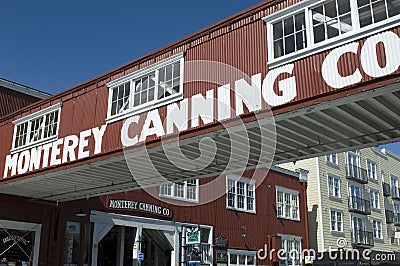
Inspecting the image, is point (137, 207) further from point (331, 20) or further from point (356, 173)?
point (356, 173)

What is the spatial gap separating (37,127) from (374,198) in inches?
1361

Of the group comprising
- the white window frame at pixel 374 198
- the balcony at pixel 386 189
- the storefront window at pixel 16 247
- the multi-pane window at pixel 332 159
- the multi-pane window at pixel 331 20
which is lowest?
the storefront window at pixel 16 247

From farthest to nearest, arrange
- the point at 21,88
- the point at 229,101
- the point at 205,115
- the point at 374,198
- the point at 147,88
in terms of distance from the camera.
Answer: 1. the point at 374,198
2. the point at 21,88
3. the point at 147,88
4. the point at 205,115
5. the point at 229,101

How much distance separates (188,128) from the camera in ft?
38.3

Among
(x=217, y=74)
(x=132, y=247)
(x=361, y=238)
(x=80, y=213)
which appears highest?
(x=217, y=74)

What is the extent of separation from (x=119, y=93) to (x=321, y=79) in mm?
6824

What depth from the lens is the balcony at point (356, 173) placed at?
1561 inches

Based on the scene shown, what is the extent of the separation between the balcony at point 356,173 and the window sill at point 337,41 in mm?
30944

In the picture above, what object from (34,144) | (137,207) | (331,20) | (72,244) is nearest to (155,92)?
(331,20)

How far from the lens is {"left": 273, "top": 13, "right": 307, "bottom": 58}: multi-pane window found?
407 inches

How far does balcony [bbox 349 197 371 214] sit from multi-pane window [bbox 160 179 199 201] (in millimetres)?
18693

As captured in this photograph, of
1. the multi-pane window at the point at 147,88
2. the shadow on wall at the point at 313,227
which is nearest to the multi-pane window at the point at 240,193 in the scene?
the shadow on wall at the point at 313,227

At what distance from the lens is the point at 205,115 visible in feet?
37.4

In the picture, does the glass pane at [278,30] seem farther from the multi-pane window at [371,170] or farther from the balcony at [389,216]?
the balcony at [389,216]
